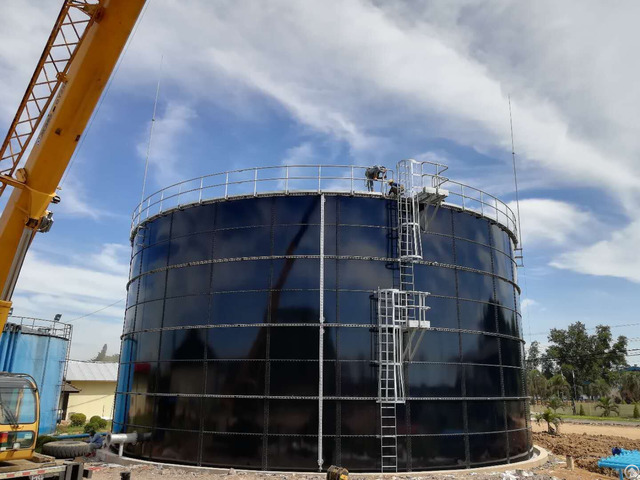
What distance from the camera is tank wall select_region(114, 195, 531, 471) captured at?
16891mm

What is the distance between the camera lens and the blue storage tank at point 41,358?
2842cm

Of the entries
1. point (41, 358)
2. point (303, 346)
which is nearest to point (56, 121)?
point (303, 346)

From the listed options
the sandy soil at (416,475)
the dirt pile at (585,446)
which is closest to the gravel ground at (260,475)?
the sandy soil at (416,475)

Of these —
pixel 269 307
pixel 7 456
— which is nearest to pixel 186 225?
pixel 269 307

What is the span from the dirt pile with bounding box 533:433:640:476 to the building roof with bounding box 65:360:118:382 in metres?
38.5

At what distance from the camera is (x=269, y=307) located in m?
18.0

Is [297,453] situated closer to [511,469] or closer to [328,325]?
[328,325]

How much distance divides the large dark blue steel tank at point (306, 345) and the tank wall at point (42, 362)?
11.8 metres

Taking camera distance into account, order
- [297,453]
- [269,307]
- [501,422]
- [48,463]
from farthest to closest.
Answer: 1. [501,422]
2. [269,307]
3. [297,453]
4. [48,463]

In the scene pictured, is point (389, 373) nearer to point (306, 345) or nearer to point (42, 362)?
point (306, 345)

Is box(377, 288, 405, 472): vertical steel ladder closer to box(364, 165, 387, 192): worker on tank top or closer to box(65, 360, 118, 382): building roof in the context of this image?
box(364, 165, 387, 192): worker on tank top

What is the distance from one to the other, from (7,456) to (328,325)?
10.2 metres

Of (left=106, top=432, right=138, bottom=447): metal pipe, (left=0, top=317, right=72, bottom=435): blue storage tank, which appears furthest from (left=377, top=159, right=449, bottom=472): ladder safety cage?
(left=0, top=317, right=72, bottom=435): blue storage tank

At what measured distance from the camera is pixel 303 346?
17.4 meters
